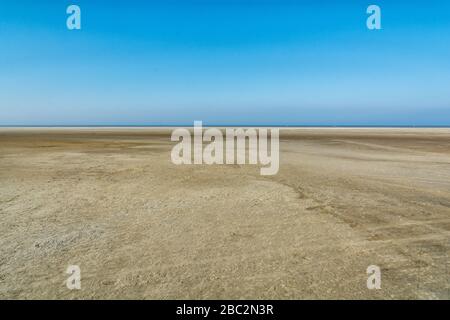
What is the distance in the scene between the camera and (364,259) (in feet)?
14.8

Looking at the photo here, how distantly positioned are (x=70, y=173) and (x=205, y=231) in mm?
8455

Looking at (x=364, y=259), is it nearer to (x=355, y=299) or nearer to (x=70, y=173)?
(x=355, y=299)

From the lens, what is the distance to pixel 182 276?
4.08m

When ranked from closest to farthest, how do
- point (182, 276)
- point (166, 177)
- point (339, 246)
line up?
point (182, 276) < point (339, 246) < point (166, 177)

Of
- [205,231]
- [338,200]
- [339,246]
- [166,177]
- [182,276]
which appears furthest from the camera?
[166,177]

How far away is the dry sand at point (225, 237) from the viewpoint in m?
3.83

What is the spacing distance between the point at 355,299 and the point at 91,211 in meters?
5.73

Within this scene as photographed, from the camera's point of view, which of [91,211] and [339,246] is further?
[91,211]

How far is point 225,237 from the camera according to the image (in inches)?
215

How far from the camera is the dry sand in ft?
12.6

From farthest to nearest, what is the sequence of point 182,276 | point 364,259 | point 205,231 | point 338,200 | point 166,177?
1. point 166,177
2. point 338,200
3. point 205,231
4. point 364,259
5. point 182,276
